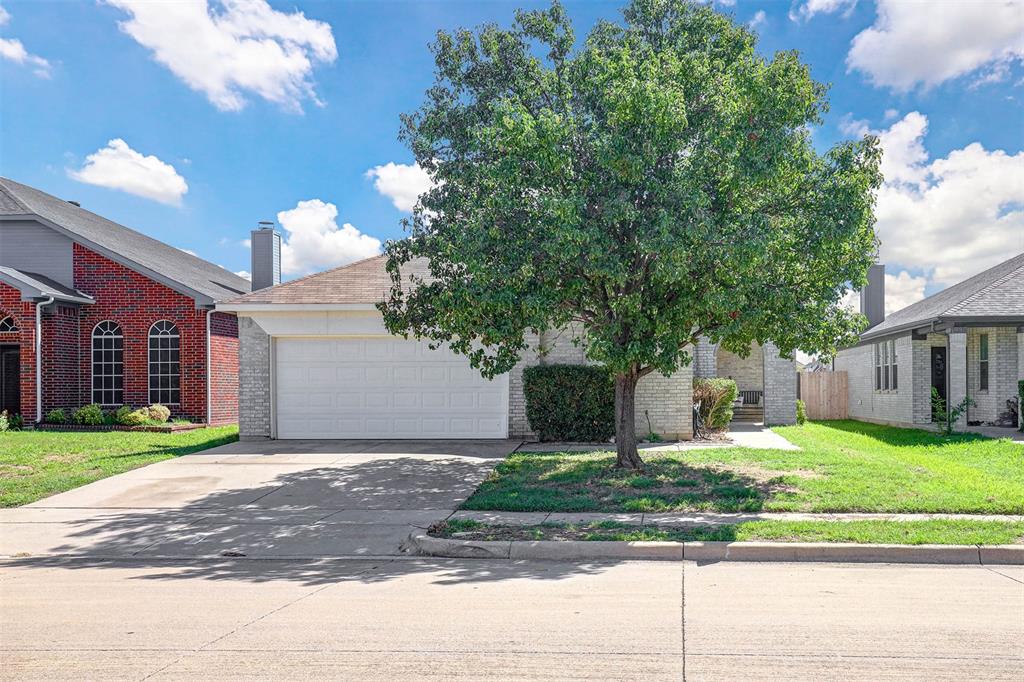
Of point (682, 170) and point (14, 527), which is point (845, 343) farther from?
point (14, 527)

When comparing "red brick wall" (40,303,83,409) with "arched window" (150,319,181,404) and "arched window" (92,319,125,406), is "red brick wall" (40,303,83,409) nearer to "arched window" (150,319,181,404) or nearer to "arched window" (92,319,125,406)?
"arched window" (92,319,125,406)

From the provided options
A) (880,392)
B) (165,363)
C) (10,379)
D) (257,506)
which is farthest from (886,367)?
(10,379)

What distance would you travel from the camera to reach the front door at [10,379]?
2006 cm

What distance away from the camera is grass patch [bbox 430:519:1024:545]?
743 centimetres

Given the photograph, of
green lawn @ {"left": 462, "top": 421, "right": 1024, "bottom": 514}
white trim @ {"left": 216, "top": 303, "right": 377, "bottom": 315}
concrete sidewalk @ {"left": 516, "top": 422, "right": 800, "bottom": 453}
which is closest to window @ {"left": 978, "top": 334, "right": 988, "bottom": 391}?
green lawn @ {"left": 462, "top": 421, "right": 1024, "bottom": 514}

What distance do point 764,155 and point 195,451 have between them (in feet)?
39.9

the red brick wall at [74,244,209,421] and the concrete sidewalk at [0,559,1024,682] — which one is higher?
the red brick wall at [74,244,209,421]

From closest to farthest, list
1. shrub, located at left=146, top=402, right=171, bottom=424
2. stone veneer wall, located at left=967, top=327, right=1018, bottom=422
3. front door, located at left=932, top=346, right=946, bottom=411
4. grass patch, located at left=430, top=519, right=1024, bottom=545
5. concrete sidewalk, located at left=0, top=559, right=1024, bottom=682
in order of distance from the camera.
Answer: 1. concrete sidewalk, located at left=0, top=559, right=1024, bottom=682
2. grass patch, located at left=430, top=519, right=1024, bottom=545
3. stone veneer wall, located at left=967, top=327, right=1018, bottom=422
4. shrub, located at left=146, top=402, right=171, bottom=424
5. front door, located at left=932, top=346, right=946, bottom=411

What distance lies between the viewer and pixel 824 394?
2680 centimetres

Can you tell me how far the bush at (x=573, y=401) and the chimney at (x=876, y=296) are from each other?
1611 centimetres

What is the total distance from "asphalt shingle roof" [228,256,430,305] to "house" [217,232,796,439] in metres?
0.05

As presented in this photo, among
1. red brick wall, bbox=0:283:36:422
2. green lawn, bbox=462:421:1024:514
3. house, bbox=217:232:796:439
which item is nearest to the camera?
green lawn, bbox=462:421:1024:514

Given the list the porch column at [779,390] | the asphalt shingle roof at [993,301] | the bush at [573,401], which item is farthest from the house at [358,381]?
the asphalt shingle roof at [993,301]

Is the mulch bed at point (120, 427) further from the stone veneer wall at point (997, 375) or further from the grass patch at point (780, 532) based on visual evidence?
the stone veneer wall at point (997, 375)
